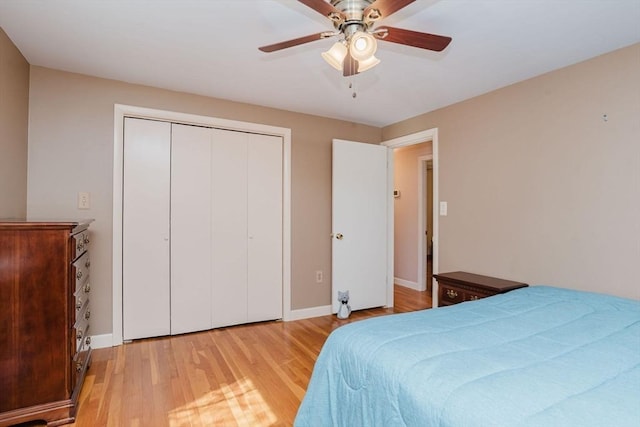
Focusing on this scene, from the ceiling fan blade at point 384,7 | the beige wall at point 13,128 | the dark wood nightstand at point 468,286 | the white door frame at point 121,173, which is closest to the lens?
the ceiling fan blade at point 384,7

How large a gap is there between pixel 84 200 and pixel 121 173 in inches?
13.8

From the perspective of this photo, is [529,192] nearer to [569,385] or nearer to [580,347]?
[580,347]

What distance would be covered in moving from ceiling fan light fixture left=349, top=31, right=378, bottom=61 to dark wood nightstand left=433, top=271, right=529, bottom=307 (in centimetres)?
193

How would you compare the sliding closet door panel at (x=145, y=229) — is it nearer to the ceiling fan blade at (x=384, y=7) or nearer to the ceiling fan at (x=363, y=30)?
the ceiling fan at (x=363, y=30)

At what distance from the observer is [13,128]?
217 centimetres

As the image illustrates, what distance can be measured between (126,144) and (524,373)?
3.14 metres

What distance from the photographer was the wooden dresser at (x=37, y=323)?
1658 mm

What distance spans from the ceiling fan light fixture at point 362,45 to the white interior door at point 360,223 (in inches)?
84.6

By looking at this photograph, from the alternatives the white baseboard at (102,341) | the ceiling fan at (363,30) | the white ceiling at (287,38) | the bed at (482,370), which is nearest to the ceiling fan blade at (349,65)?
the ceiling fan at (363,30)

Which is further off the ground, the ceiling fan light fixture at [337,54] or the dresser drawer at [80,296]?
the ceiling fan light fixture at [337,54]

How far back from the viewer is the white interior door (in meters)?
3.64

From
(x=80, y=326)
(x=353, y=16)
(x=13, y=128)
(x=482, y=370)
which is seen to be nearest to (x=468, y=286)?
(x=482, y=370)

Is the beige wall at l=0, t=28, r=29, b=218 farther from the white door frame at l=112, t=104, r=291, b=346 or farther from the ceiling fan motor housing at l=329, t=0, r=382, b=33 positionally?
the ceiling fan motor housing at l=329, t=0, r=382, b=33

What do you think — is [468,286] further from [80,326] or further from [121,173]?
[121,173]
